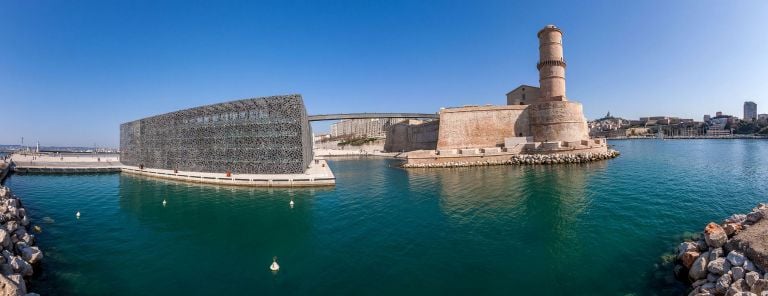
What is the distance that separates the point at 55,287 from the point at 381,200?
1369 centimetres

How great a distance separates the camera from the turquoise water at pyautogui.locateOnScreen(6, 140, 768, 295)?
27.3 ft

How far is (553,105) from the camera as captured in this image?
129 ft

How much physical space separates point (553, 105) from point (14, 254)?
45.0 m

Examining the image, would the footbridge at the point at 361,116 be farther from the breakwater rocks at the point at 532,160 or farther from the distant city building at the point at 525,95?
the breakwater rocks at the point at 532,160

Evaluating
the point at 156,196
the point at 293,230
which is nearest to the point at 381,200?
the point at 293,230

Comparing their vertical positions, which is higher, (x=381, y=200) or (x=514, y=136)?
(x=514, y=136)

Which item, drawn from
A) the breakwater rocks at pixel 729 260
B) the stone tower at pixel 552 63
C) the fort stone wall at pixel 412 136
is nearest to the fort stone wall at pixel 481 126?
the stone tower at pixel 552 63

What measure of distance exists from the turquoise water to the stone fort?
606 inches

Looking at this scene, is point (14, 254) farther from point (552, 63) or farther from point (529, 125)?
point (552, 63)

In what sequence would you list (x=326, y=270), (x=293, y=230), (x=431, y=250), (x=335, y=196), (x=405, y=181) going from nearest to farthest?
(x=326, y=270) < (x=431, y=250) < (x=293, y=230) < (x=335, y=196) < (x=405, y=181)

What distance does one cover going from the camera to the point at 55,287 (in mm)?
8438

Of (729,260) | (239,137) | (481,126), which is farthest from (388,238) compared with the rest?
(481,126)

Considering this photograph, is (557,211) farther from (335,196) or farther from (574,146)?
(574,146)

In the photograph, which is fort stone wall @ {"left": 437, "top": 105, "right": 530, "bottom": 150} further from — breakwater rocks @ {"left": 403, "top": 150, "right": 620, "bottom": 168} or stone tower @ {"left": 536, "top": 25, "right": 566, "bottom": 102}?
breakwater rocks @ {"left": 403, "top": 150, "right": 620, "bottom": 168}
